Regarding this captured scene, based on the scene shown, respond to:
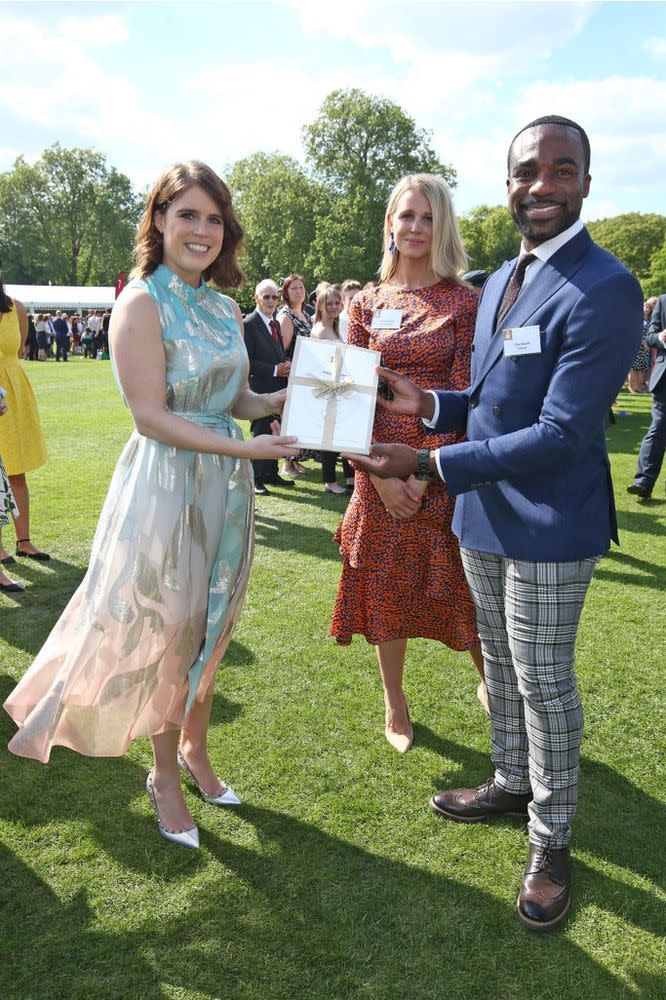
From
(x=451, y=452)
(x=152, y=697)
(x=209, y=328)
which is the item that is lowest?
(x=152, y=697)

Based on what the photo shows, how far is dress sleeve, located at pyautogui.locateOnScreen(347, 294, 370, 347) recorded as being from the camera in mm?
3207

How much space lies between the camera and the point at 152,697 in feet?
8.80

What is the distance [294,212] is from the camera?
153ft

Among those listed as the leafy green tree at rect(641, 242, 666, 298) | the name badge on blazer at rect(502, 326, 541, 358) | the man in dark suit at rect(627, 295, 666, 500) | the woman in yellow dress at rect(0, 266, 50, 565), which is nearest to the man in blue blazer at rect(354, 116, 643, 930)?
the name badge on blazer at rect(502, 326, 541, 358)

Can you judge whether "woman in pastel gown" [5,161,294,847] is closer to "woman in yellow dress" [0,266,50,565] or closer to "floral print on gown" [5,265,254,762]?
"floral print on gown" [5,265,254,762]

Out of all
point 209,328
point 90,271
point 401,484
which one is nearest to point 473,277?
point 401,484

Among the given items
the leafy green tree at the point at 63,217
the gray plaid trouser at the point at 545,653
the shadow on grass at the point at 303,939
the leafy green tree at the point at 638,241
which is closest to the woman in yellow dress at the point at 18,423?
the shadow on grass at the point at 303,939

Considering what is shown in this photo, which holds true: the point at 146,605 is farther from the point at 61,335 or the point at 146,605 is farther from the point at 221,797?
the point at 61,335

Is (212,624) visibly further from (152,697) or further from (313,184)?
(313,184)

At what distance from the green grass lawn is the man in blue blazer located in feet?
0.78

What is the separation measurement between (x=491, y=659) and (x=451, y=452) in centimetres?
90

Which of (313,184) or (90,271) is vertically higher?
(313,184)

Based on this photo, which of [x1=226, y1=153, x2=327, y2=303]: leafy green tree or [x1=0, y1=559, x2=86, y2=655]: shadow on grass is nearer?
[x1=0, y1=559, x2=86, y2=655]: shadow on grass

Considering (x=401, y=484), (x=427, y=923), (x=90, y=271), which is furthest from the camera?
(x=90, y=271)
